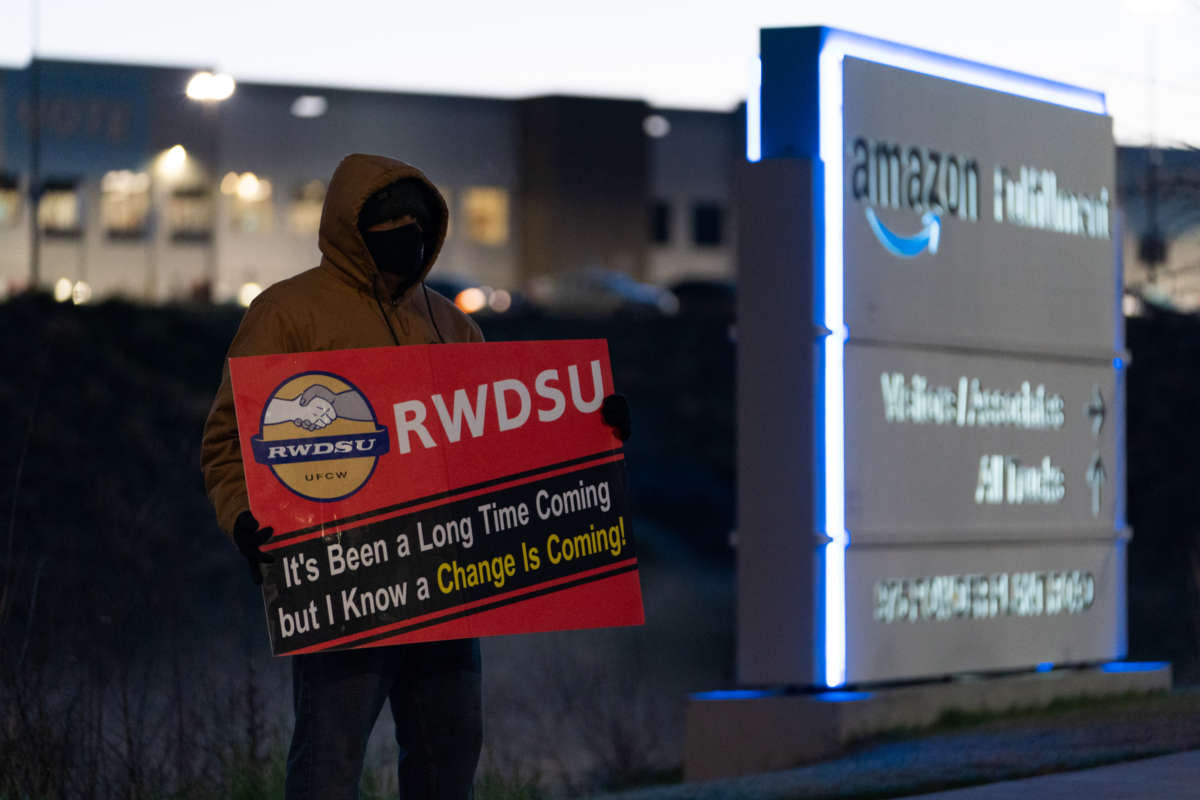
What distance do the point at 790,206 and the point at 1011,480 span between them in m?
2.13

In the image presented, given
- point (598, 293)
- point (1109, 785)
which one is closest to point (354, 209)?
point (1109, 785)

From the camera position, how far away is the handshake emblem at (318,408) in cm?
480

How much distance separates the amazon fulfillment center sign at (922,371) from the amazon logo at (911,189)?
0.04ft

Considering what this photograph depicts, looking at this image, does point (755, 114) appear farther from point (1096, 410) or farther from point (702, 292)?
point (702, 292)

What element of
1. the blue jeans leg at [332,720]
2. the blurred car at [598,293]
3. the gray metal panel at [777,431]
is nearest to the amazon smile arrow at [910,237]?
the gray metal panel at [777,431]

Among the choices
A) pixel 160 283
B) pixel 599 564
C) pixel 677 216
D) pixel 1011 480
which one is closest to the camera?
pixel 599 564

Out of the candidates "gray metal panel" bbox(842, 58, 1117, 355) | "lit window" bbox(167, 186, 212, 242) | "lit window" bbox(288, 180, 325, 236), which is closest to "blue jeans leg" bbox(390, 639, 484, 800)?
"gray metal panel" bbox(842, 58, 1117, 355)

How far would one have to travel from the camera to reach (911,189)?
998 cm

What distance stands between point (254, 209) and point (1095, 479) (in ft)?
164

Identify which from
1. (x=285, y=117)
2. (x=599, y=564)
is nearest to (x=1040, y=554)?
(x=599, y=564)

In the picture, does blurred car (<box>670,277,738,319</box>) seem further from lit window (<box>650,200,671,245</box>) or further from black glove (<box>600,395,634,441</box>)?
black glove (<box>600,395,634,441</box>)

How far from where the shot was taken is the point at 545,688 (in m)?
13.7

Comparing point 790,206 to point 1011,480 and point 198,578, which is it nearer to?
point 1011,480

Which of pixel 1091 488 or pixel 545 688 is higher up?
pixel 1091 488
